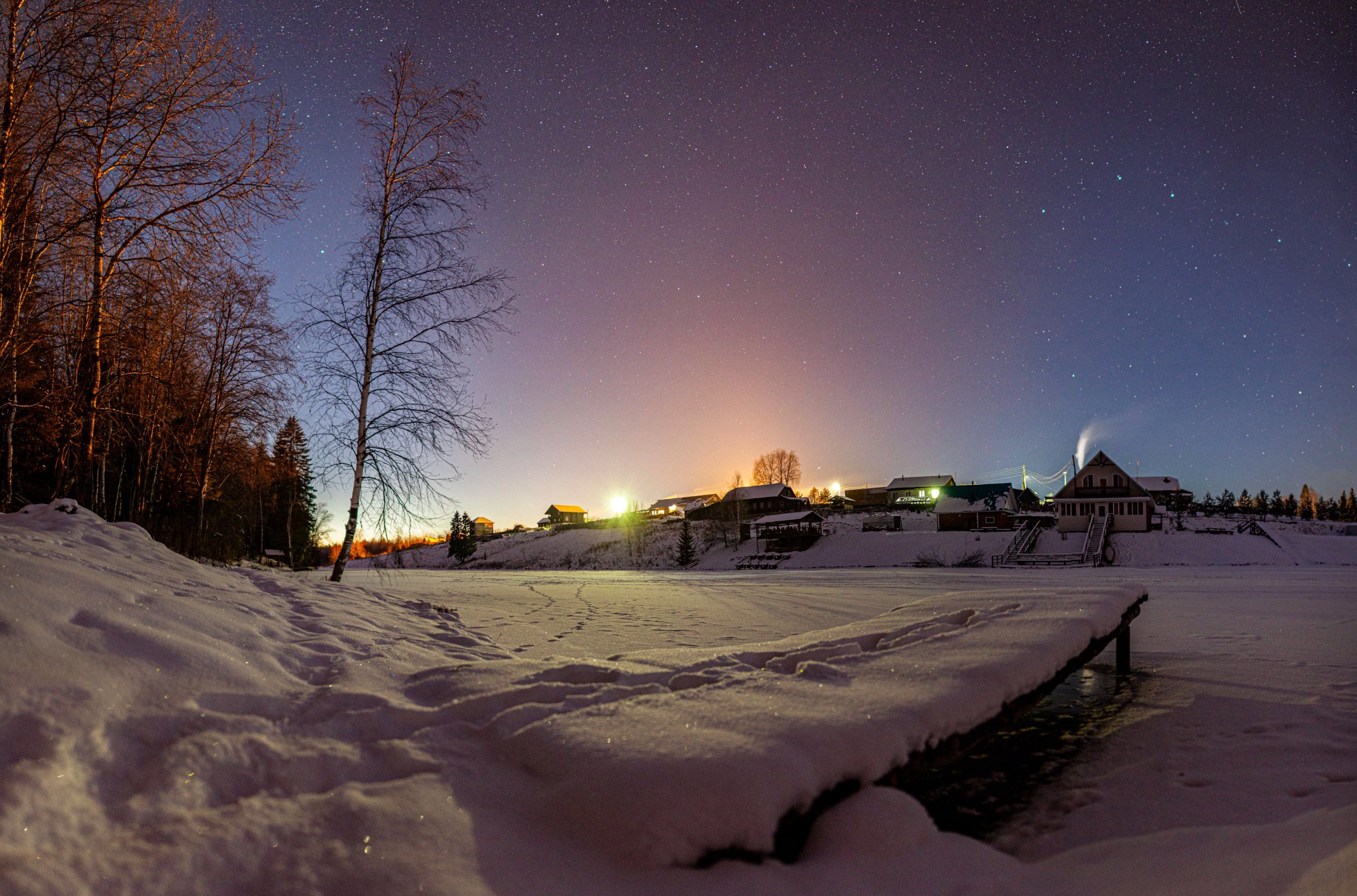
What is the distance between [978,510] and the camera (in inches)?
1884

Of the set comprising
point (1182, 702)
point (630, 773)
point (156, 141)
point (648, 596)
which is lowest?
point (648, 596)

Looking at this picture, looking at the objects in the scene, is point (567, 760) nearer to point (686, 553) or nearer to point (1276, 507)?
point (686, 553)

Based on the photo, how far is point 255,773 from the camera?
2.52 meters

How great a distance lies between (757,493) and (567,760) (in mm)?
63857

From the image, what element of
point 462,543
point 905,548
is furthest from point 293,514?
point 905,548

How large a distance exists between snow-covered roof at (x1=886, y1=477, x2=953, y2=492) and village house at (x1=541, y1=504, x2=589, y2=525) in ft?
156

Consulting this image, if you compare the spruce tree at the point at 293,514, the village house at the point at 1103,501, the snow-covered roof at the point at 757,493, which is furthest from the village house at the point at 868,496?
the spruce tree at the point at 293,514

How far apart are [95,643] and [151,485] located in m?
13.7

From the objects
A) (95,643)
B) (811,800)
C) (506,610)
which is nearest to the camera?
(811,800)

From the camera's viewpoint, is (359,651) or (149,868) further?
(359,651)

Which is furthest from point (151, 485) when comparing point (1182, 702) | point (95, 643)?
point (1182, 702)

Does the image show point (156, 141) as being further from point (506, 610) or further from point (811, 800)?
point (811, 800)

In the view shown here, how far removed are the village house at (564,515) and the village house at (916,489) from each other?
47367 mm

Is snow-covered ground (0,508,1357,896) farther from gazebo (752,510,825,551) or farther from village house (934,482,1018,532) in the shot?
village house (934,482,1018,532)
